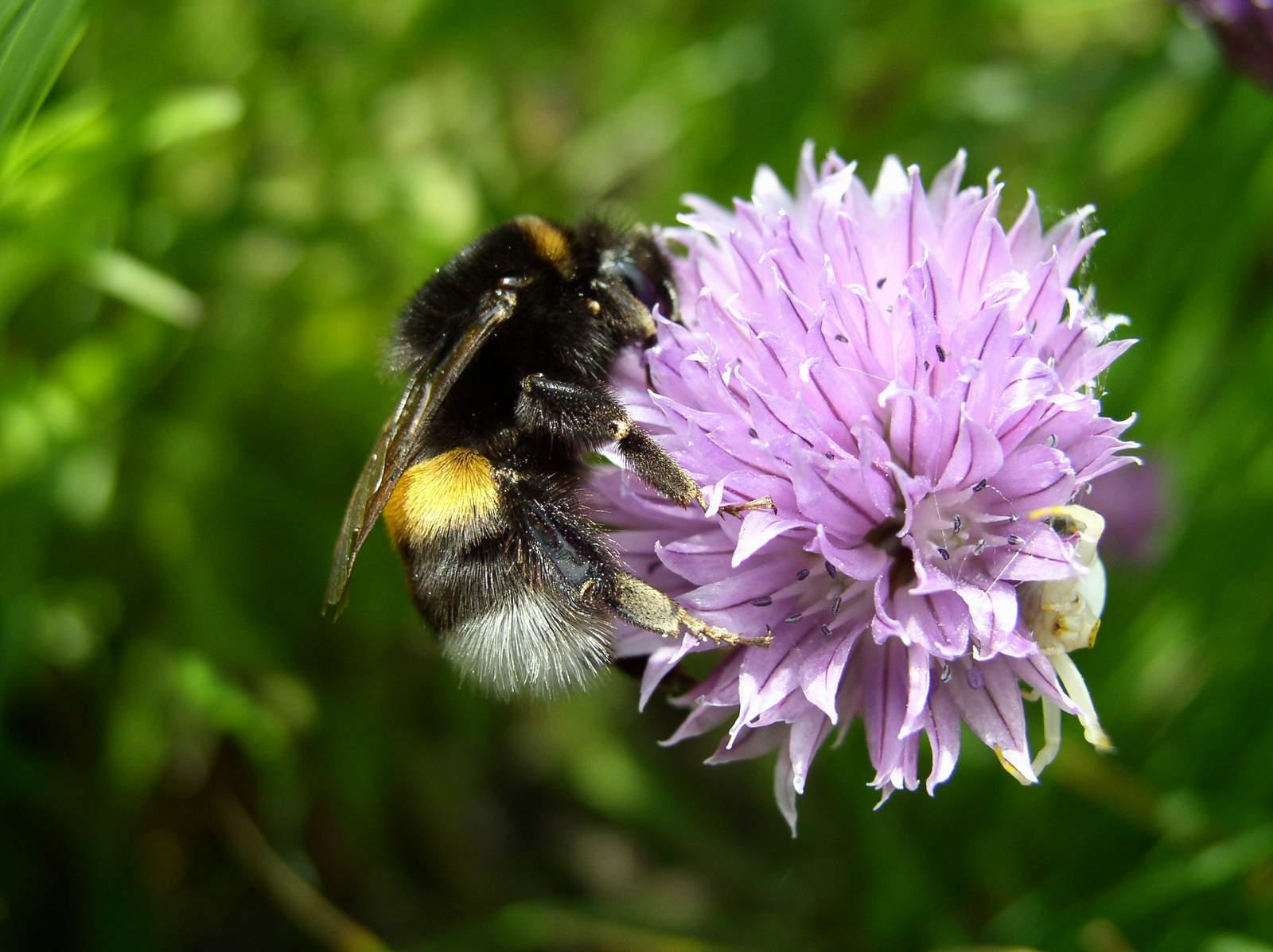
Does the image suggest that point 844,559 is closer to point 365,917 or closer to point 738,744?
point 738,744

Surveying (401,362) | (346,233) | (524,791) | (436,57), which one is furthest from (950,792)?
(436,57)

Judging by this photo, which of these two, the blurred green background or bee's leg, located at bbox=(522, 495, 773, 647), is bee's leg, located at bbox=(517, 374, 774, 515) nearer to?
bee's leg, located at bbox=(522, 495, 773, 647)

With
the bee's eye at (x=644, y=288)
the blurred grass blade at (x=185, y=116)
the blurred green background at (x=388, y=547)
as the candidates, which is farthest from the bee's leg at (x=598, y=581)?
the blurred grass blade at (x=185, y=116)

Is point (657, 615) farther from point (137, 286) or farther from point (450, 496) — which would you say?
point (137, 286)

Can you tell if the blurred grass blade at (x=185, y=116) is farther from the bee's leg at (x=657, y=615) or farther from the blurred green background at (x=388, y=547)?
the bee's leg at (x=657, y=615)

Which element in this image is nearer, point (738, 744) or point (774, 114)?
point (738, 744)
